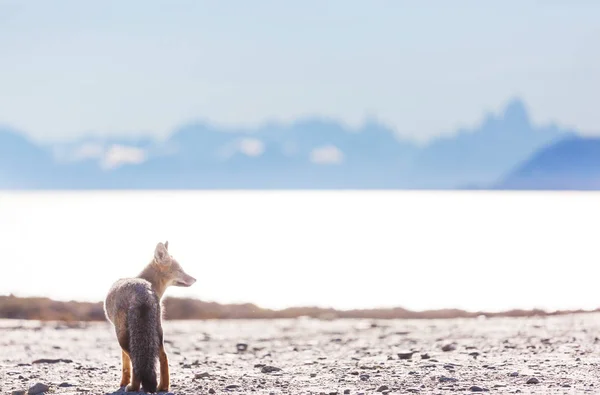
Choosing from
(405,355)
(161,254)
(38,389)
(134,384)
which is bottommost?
(38,389)

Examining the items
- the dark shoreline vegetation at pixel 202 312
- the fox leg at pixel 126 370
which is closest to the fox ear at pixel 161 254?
the fox leg at pixel 126 370

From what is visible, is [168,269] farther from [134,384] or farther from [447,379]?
[447,379]

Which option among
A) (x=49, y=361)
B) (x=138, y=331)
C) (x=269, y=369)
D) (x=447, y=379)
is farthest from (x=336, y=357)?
(x=138, y=331)

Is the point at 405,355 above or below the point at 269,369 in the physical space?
above

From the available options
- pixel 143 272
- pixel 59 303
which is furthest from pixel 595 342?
pixel 59 303

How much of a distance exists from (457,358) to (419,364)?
120 cm

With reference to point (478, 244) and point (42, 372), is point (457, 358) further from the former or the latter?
point (478, 244)

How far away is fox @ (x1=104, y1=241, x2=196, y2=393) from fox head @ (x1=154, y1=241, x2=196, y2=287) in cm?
82

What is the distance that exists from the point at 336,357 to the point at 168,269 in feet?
16.5

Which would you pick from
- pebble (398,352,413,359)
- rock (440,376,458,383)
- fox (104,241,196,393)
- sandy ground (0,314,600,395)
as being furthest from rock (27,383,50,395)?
pebble (398,352,413,359)

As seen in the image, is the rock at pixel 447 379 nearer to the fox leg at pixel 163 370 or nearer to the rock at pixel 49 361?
the fox leg at pixel 163 370

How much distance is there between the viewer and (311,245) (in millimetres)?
93125

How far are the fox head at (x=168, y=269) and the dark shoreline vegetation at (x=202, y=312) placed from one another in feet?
51.9

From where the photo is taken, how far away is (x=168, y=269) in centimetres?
1532
